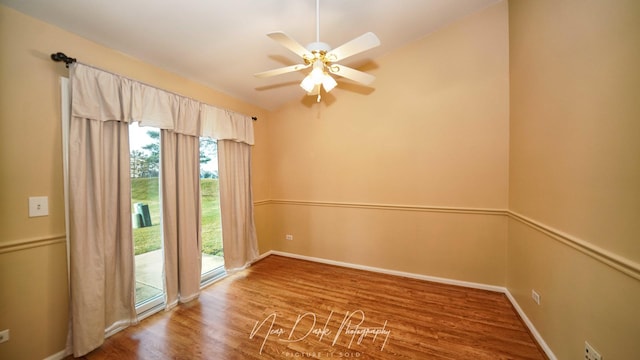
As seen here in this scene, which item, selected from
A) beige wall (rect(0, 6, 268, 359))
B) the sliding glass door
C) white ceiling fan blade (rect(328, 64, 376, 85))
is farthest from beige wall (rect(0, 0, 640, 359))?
white ceiling fan blade (rect(328, 64, 376, 85))

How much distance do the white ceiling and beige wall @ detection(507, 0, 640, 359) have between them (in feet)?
3.72

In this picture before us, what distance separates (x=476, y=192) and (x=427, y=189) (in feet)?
1.71

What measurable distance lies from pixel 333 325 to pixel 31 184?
2591 millimetres

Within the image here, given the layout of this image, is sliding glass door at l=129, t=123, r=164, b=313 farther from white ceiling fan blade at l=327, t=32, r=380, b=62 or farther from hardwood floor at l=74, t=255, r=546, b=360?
white ceiling fan blade at l=327, t=32, r=380, b=62

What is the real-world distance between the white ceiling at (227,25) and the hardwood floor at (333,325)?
2.48 meters

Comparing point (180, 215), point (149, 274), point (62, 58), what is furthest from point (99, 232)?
point (62, 58)

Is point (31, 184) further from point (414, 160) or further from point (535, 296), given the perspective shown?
point (535, 296)

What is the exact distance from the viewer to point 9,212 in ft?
4.53

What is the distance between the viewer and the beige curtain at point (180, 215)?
7.15ft

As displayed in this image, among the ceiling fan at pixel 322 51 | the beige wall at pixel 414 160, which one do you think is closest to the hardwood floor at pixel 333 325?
the beige wall at pixel 414 160

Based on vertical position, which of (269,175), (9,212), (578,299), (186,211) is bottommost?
(578,299)

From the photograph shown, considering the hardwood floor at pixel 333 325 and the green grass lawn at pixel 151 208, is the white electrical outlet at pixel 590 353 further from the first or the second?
the green grass lawn at pixel 151 208

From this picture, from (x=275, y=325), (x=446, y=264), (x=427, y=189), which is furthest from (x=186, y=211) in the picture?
(x=446, y=264)

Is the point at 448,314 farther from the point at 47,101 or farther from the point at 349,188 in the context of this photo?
the point at 47,101
